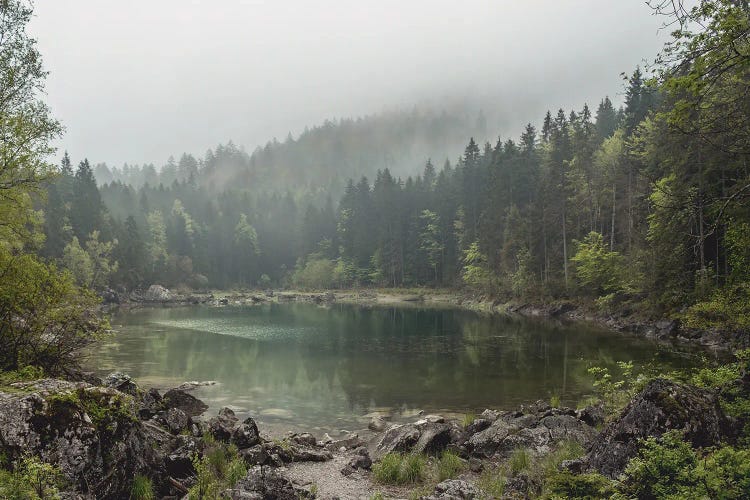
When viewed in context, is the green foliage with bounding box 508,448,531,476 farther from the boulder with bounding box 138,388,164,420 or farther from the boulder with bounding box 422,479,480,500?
the boulder with bounding box 138,388,164,420

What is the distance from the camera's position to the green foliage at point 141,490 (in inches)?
301

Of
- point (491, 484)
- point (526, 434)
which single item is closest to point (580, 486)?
point (491, 484)

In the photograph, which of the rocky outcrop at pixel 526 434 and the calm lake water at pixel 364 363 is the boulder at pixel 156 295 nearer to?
the calm lake water at pixel 364 363

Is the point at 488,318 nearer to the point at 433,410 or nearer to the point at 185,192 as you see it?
the point at 433,410

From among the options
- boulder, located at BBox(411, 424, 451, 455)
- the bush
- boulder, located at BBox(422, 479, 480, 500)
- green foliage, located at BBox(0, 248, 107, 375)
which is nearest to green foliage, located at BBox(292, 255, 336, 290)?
boulder, located at BBox(411, 424, 451, 455)

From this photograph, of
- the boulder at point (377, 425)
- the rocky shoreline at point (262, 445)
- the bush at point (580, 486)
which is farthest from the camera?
the boulder at point (377, 425)

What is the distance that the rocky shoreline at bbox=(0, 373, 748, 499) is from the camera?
6.84 meters

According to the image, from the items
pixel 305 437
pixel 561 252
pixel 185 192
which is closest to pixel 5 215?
pixel 305 437

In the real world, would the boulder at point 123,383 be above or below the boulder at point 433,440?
above

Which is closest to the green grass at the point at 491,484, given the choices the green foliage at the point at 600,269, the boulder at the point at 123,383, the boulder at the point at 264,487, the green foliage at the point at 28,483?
the boulder at the point at 264,487

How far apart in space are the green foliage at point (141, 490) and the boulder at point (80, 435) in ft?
0.33

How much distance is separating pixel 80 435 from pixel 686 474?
8803mm

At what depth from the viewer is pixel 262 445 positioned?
11.4 m

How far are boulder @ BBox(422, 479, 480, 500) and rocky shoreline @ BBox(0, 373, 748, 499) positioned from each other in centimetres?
2
